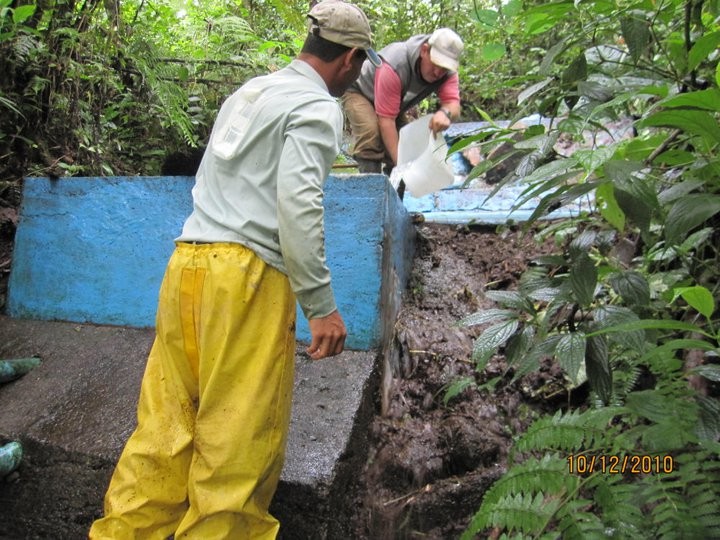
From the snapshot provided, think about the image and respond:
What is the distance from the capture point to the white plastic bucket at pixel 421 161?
11.5 feet

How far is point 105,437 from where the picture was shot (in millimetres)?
2469

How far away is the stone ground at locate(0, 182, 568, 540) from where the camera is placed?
2408mm

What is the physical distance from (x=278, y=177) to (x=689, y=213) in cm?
106

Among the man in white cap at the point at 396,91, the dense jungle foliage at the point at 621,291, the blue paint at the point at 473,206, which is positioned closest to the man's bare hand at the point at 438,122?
the man in white cap at the point at 396,91

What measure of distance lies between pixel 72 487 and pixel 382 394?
1.38m

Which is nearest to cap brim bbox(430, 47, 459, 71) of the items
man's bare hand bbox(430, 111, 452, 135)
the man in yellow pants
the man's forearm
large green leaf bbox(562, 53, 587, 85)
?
man's bare hand bbox(430, 111, 452, 135)

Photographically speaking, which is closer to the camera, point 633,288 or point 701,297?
point 701,297

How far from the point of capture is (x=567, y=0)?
146 cm

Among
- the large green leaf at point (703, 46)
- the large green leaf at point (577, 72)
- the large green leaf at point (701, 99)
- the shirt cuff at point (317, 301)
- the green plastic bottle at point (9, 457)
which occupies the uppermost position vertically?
the large green leaf at point (703, 46)

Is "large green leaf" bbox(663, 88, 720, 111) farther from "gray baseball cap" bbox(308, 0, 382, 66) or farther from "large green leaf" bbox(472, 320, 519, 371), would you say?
"gray baseball cap" bbox(308, 0, 382, 66)

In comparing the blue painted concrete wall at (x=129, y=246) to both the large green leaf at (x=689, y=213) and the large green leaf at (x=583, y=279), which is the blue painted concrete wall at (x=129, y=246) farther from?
the large green leaf at (x=689, y=213)

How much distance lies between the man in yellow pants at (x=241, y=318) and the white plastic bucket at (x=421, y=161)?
65.0 inches

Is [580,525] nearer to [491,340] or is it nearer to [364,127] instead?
[491,340]
